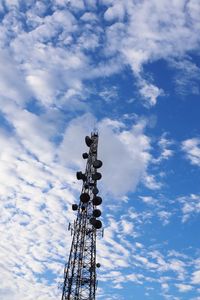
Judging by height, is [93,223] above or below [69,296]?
above

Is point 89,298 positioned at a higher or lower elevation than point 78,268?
lower

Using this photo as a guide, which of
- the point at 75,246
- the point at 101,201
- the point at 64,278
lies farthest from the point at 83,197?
the point at 64,278

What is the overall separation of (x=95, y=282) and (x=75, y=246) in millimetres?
5086

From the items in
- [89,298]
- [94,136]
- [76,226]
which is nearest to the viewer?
[89,298]

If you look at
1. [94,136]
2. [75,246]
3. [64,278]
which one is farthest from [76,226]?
[94,136]

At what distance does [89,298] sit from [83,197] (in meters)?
11.3

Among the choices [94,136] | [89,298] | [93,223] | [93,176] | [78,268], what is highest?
[94,136]

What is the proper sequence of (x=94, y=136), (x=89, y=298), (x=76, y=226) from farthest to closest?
1. (x=94, y=136)
2. (x=76, y=226)
3. (x=89, y=298)

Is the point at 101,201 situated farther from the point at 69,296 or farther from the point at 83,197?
the point at 69,296

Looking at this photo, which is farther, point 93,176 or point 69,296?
point 93,176

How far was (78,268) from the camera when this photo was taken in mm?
57094

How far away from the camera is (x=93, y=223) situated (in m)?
57.5

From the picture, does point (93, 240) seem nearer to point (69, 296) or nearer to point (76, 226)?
point (76, 226)

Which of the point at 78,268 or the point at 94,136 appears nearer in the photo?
the point at 78,268
